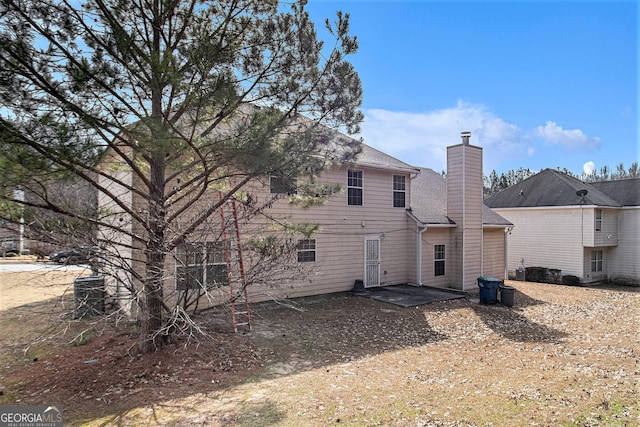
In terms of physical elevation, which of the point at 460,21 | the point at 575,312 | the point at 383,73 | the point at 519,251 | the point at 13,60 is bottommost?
the point at 575,312

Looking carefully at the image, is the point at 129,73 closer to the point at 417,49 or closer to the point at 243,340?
the point at 243,340

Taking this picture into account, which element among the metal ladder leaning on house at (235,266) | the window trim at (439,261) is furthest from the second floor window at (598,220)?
the metal ladder leaning on house at (235,266)

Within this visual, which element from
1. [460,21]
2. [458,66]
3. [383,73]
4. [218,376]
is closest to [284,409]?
[218,376]

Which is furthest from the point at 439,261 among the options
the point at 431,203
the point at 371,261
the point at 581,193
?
the point at 581,193

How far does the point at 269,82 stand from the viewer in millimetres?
6625

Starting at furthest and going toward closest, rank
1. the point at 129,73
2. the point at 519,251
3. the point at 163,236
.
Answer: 1. the point at 519,251
2. the point at 163,236
3. the point at 129,73

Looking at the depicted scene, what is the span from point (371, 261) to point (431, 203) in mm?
4945

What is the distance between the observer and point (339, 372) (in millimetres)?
6004

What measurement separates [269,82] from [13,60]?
369 centimetres

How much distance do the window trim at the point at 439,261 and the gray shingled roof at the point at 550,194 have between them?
962 centimetres

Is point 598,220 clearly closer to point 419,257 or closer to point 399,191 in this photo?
point 419,257

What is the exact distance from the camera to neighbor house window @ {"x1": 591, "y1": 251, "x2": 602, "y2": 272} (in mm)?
19922

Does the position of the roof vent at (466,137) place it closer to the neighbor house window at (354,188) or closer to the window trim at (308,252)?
the neighbor house window at (354,188)

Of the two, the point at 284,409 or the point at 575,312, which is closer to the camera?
the point at 284,409
